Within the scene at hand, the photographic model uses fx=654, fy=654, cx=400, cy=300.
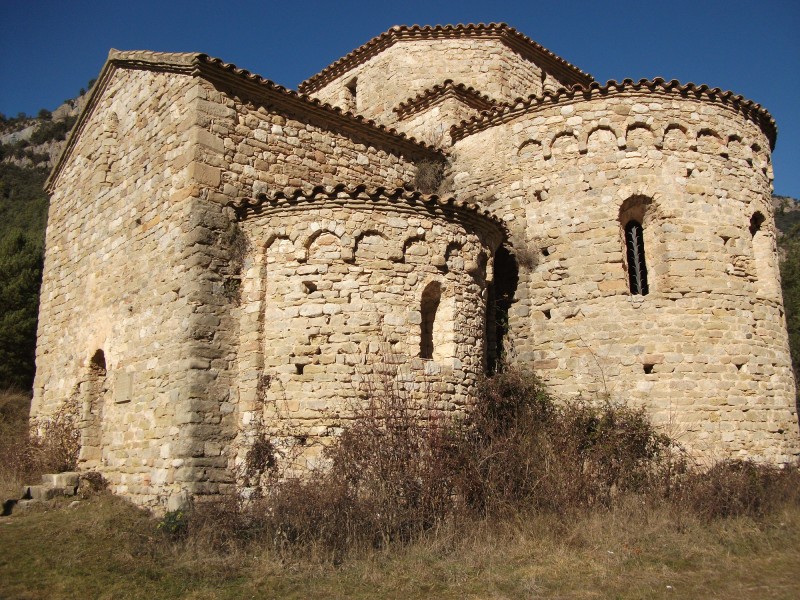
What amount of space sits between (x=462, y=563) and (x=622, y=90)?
24.5 ft

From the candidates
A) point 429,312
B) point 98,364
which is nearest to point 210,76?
point 429,312

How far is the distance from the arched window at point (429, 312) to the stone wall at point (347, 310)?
Answer: 1 centimetres

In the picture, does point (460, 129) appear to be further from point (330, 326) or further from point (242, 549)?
point (242, 549)

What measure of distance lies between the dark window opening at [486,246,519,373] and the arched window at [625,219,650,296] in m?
1.70

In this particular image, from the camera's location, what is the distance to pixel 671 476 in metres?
8.31

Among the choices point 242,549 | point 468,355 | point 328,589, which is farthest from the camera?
point 468,355

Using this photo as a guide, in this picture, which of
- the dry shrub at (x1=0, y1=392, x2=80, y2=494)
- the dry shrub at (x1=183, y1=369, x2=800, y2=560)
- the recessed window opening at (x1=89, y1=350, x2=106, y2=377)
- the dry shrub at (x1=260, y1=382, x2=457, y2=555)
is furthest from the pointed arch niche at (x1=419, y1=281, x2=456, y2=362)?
the dry shrub at (x1=0, y1=392, x2=80, y2=494)

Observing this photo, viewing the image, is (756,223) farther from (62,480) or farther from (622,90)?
(62,480)

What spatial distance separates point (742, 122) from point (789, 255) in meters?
17.6

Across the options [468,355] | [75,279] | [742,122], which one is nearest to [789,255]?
[742,122]

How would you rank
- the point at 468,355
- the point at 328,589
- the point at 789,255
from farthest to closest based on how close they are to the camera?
1. the point at 789,255
2. the point at 468,355
3. the point at 328,589

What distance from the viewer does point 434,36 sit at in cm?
1430

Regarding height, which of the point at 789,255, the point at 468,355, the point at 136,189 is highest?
the point at 789,255

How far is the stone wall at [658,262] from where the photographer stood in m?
9.02
